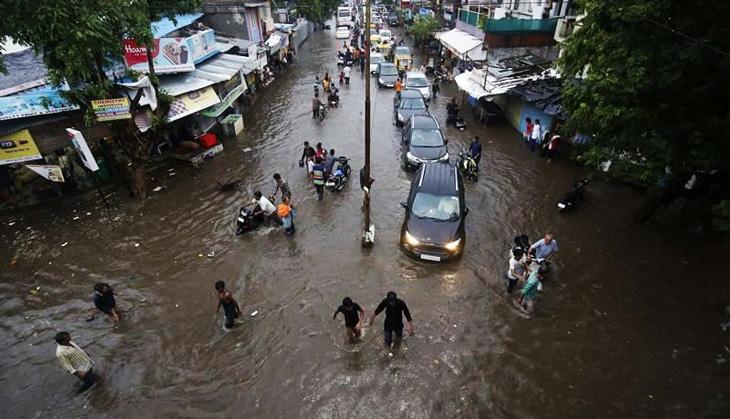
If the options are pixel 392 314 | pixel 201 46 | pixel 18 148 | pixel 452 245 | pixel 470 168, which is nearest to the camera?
pixel 392 314

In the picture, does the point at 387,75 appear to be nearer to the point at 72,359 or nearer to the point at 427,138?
the point at 427,138

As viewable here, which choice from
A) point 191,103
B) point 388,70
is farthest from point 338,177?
point 388,70

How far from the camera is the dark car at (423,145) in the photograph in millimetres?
13797

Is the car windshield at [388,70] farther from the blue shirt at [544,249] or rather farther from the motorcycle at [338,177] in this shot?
the blue shirt at [544,249]

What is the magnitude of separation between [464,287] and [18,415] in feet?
28.1

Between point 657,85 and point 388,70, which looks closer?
point 657,85

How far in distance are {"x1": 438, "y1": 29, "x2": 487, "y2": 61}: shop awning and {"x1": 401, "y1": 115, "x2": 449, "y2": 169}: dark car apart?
1183cm

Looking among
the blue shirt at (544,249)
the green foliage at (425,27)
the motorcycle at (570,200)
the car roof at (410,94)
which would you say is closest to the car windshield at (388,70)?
the car roof at (410,94)

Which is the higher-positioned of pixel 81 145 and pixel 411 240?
pixel 81 145

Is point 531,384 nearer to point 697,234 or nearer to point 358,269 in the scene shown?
point 358,269

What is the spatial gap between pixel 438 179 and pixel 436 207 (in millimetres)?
1086

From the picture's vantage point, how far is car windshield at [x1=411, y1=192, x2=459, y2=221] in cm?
957

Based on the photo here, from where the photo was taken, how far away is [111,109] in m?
10.8

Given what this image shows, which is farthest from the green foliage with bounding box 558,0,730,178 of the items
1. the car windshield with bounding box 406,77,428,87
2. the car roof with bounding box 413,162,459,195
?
the car windshield with bounding box 406,77,428,87
